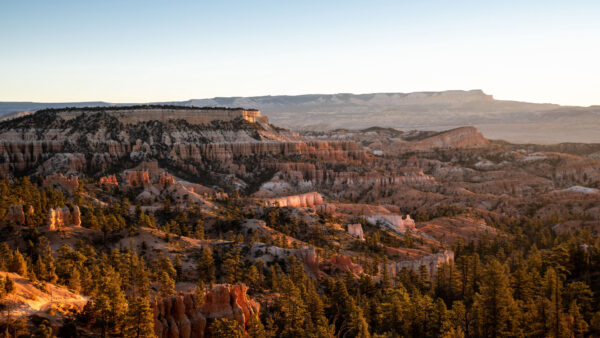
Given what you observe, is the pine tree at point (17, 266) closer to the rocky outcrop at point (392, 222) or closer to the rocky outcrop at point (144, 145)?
the rocky outcrop at point (392, 222)

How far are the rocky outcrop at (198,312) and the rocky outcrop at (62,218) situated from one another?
1958 centimetres

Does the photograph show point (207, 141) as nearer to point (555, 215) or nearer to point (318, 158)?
point (318, 158)

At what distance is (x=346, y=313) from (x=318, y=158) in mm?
114423

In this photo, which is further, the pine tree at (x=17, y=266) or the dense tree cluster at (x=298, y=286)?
the pine tree at (x=17, y=266)

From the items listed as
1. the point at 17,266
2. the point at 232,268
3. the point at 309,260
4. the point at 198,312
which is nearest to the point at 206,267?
the point at 232,268

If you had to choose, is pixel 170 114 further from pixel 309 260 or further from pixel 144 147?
pixel 309 260

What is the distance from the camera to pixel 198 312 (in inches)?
1491

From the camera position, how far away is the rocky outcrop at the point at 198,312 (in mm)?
36094

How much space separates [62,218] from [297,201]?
48.2m

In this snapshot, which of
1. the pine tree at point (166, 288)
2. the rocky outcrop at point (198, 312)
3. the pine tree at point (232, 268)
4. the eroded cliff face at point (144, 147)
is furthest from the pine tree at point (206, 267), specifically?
the eroded cliff face at point (144, 147)

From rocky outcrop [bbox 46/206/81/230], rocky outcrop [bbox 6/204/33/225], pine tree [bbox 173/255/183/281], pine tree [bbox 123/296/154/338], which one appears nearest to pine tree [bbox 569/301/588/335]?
pine tree [bbox 123/296/154/338]

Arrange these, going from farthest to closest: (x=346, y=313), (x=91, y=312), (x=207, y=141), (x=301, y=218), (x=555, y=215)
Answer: (x=207, y=141)
(x=555, y=215)
(x=301, y=218)
(x=346, y=313)
(x=91, y=312)

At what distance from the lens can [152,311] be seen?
111ft

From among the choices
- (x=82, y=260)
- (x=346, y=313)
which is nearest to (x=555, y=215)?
(x=346, y=313)
